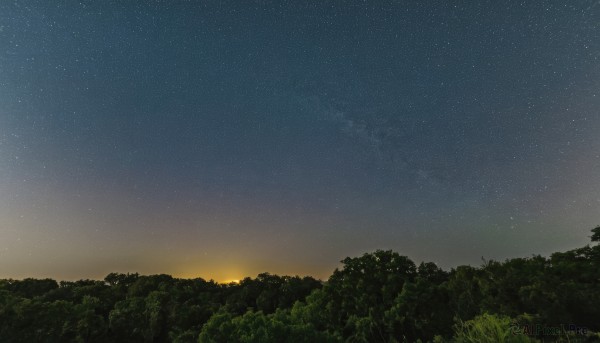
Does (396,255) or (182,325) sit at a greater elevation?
(396,255)

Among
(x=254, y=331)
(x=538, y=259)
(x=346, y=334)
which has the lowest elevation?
(x=346, y=334)

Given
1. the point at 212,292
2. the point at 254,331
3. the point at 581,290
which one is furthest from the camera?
the point at 212,292

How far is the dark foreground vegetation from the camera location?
2516cm

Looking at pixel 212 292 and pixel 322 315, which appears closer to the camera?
pixel 322 315

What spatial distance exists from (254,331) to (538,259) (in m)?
36.2

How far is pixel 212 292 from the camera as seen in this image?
6306cm

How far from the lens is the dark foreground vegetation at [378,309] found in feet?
82.5

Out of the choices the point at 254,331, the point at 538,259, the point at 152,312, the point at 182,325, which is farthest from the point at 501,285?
the point at 152,312

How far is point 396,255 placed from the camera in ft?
135

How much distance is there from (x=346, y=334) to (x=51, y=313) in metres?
34.9

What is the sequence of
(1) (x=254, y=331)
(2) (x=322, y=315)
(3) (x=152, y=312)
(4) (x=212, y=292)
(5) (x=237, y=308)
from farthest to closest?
(4) (x=212, y=292) < (5) (x=237, y=308) < (3) (x=152, y=312) < (2) (x=322, y=315) < (1) (x=254, y=331)

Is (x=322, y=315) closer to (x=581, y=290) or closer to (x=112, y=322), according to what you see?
(x=581, y=290)

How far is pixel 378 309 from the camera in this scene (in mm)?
37594

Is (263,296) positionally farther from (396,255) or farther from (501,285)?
(501,285)
